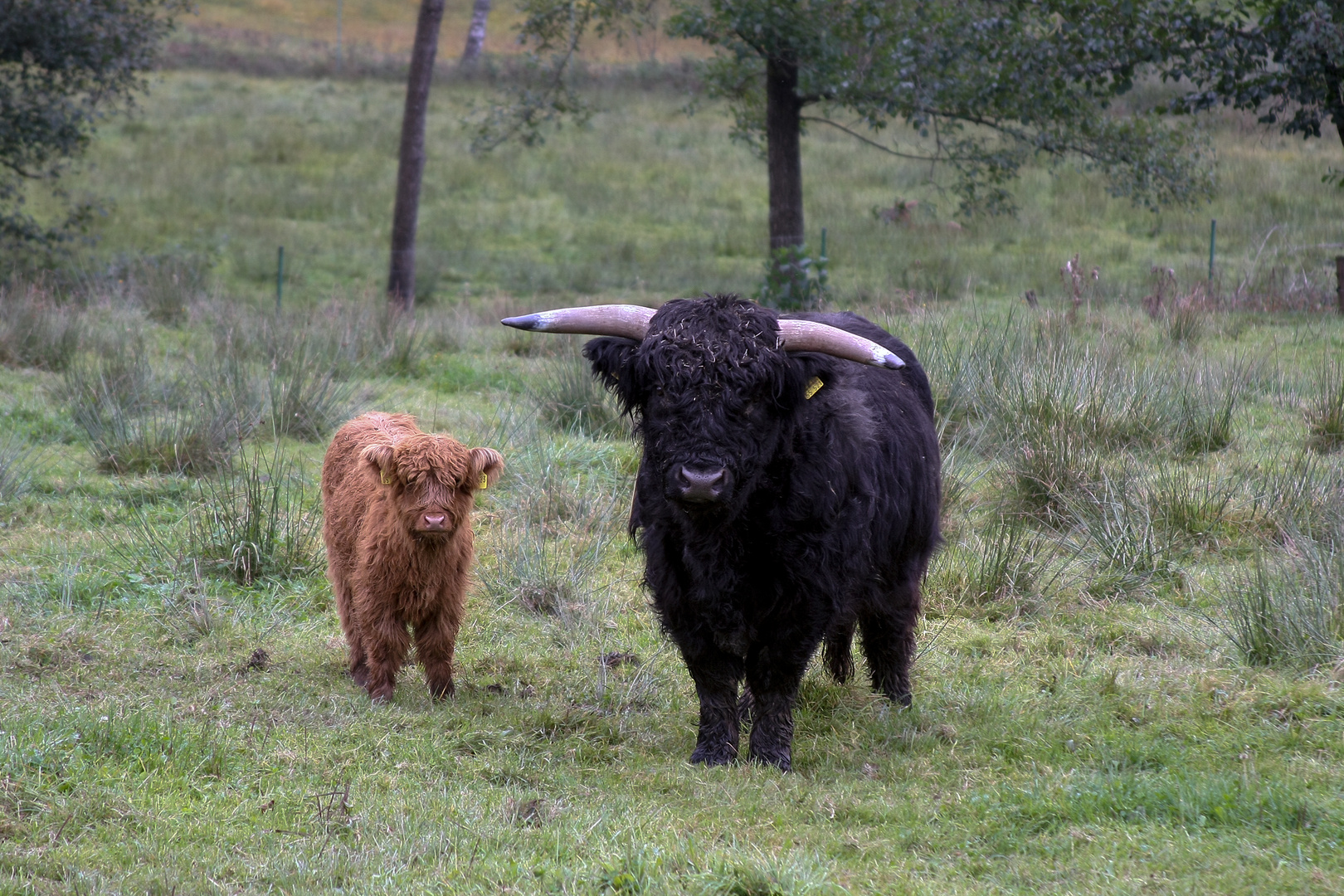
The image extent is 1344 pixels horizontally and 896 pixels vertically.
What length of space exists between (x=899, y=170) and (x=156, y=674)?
71.0 feet

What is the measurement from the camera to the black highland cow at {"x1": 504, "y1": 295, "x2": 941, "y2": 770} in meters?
3.92

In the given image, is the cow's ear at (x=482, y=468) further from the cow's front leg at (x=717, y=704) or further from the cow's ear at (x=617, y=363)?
the cow's front leg at (x=717, y=704)

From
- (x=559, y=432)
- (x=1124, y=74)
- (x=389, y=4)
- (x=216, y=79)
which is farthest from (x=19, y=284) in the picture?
(x=389, y=4)

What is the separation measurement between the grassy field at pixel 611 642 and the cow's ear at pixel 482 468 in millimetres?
842

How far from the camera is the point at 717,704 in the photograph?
14.0 ft

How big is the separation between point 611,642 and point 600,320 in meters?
1.85

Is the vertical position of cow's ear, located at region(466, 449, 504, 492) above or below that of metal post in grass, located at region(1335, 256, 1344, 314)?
below

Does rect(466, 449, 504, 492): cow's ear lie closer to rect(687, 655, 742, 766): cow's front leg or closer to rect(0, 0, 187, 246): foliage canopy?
rect(687, 655, 742, 766): cow's front leg

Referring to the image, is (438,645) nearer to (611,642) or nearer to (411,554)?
(411,554)

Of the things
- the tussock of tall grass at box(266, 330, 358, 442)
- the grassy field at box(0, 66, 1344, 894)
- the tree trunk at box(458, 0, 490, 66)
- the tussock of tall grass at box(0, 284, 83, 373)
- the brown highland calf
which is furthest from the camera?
the tree trunk at box(458, 0, 490, 66)

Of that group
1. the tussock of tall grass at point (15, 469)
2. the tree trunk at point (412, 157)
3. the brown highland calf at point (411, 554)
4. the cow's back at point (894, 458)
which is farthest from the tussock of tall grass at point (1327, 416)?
the tree trunk at point (412, 157)

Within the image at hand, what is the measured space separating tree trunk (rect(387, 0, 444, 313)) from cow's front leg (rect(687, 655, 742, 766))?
1195 centimetres

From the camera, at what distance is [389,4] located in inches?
2265

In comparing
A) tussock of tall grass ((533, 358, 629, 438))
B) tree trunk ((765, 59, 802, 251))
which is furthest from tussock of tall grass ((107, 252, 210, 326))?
tree trunk ((765, 59, 802, 251))
